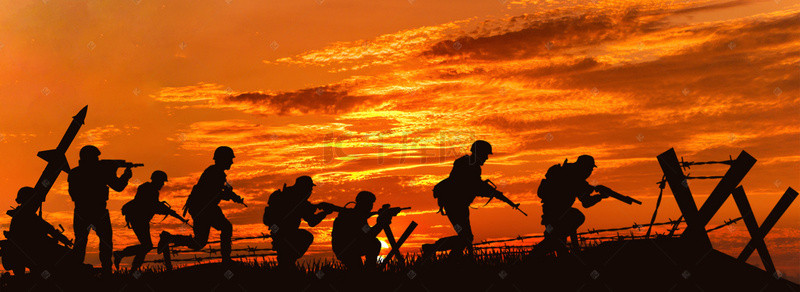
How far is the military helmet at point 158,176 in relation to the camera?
58.0ft

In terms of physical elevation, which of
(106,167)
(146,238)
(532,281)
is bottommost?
(532,281)

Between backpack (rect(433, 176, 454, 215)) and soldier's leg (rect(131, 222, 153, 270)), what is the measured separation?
6.01 meters

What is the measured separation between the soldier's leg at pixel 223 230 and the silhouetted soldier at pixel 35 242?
3383 mm

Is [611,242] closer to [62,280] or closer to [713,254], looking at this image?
[713,254]

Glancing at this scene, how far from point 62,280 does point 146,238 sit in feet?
6.31

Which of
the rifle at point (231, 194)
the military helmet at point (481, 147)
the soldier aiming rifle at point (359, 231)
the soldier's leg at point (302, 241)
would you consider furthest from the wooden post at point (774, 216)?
the rifle at point (231, 194)

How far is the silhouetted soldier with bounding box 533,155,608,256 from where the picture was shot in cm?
1588

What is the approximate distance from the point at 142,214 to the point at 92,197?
1.05 m

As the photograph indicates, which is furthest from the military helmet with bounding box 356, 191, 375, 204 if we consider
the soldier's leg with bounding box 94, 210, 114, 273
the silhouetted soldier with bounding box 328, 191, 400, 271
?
the soldier's leg with bounding box 94, 210, 114, 273

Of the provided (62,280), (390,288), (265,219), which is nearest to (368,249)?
(390,288)

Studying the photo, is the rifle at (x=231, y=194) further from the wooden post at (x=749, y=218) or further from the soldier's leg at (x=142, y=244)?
the wooden post at (x=749, y=218)

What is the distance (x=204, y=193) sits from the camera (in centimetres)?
1653

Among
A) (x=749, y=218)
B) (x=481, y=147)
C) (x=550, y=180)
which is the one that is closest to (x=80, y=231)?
(x=481, y=147)

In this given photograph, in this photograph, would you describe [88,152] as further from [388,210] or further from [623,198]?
[623,198]
